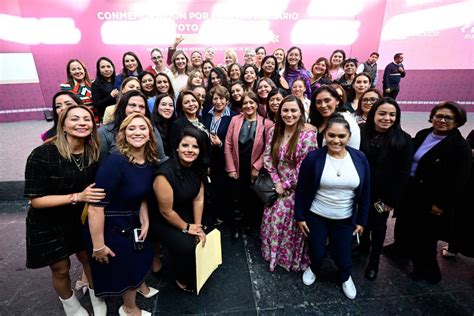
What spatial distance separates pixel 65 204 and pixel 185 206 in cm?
90

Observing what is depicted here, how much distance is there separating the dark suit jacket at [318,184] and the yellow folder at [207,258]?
789 millimetres

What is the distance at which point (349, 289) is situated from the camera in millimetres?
2195

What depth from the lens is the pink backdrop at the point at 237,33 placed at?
22.9 feet

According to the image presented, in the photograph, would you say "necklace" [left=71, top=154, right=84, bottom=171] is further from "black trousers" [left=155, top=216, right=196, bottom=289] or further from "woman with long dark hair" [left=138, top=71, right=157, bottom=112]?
"woman with long dark hair" [left=138, top=71, right=157, bottom=112]

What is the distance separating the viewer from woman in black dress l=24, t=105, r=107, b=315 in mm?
1575

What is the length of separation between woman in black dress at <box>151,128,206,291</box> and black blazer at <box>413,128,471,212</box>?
1932 mm

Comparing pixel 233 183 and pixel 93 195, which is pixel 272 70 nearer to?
pixel 233 183

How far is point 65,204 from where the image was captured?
1629 mm

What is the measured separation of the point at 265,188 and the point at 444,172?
4.91 ft

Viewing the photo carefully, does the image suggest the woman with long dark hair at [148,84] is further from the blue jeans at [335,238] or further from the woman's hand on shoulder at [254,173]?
the blue jeans at [335,238]

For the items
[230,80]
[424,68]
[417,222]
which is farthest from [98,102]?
[424,68]

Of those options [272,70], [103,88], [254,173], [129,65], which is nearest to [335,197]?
[254,173]

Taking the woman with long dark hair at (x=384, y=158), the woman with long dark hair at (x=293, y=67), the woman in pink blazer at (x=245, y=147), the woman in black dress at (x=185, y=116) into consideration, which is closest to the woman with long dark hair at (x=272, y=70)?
the woman with long dark hair at (x=293, y=67)

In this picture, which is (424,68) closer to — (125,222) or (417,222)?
(417,222)
